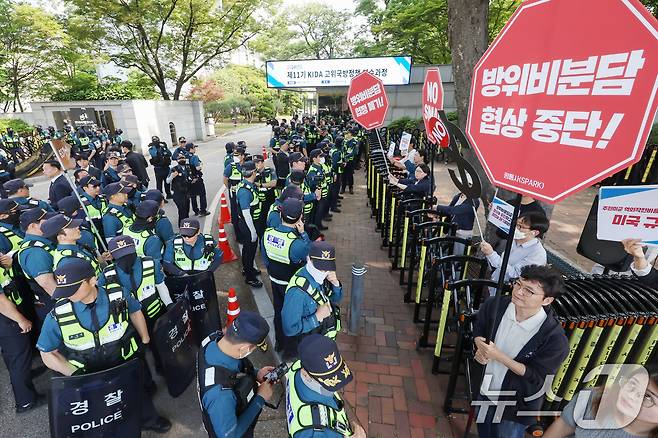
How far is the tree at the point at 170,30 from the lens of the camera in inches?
746

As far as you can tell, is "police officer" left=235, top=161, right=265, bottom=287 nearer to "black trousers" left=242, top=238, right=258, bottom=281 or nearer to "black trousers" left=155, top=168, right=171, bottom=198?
"black trousers" left=242, top=238, right=258, bottom=281

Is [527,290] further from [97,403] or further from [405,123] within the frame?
[405,123]

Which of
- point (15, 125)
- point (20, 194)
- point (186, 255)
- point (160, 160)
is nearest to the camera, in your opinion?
point (186, 255)

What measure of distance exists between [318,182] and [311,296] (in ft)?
14.3

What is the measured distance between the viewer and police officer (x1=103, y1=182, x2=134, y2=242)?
4.89 meters

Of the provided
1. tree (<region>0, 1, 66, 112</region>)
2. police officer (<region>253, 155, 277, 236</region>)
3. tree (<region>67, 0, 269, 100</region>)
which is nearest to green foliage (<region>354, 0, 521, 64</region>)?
tree (<region>67, 0, 269, 100</region>)

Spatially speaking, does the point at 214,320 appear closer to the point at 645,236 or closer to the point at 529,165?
the point at 529,165

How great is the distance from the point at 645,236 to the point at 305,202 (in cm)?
507

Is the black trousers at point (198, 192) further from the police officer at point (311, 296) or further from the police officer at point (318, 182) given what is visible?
the police officer at point (311, 296)

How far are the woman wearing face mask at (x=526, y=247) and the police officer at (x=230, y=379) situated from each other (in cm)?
260

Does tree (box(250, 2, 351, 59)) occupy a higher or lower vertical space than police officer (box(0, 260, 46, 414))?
higher

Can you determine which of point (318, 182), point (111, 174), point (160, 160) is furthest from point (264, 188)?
point (160, 160)

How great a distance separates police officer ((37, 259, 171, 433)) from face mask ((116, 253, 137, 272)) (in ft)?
1.40

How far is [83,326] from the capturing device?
2621 mm
